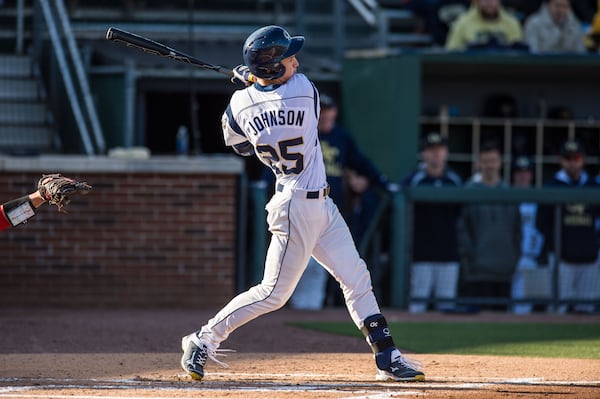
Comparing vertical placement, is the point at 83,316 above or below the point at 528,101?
below

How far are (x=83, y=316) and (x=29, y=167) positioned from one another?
1548mm

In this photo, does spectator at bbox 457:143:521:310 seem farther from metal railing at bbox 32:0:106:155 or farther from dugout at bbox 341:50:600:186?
metal railing at bbox 32:0:106:155

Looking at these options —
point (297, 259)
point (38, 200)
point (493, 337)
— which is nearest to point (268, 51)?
point (297, 259)

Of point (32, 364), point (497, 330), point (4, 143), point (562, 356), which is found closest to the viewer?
point (32, 364)

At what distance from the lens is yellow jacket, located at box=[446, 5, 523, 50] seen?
1241 centimetres

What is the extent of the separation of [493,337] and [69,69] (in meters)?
5.59

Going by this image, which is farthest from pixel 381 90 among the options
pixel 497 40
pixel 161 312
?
pixel 161 312

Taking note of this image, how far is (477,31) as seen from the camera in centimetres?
1244

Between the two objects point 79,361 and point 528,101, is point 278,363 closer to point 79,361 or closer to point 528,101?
point 79,361

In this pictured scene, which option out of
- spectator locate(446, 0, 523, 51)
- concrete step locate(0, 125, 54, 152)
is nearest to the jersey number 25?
concrete step locate(0, 125, 54, 152)

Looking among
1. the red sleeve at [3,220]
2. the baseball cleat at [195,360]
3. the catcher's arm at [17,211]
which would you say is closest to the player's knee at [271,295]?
the baseball cleat at [195,360]

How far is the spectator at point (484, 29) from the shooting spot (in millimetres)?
12320

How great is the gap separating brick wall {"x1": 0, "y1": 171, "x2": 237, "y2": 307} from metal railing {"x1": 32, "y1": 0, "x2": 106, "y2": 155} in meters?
1.10

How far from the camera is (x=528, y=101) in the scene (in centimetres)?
1412
